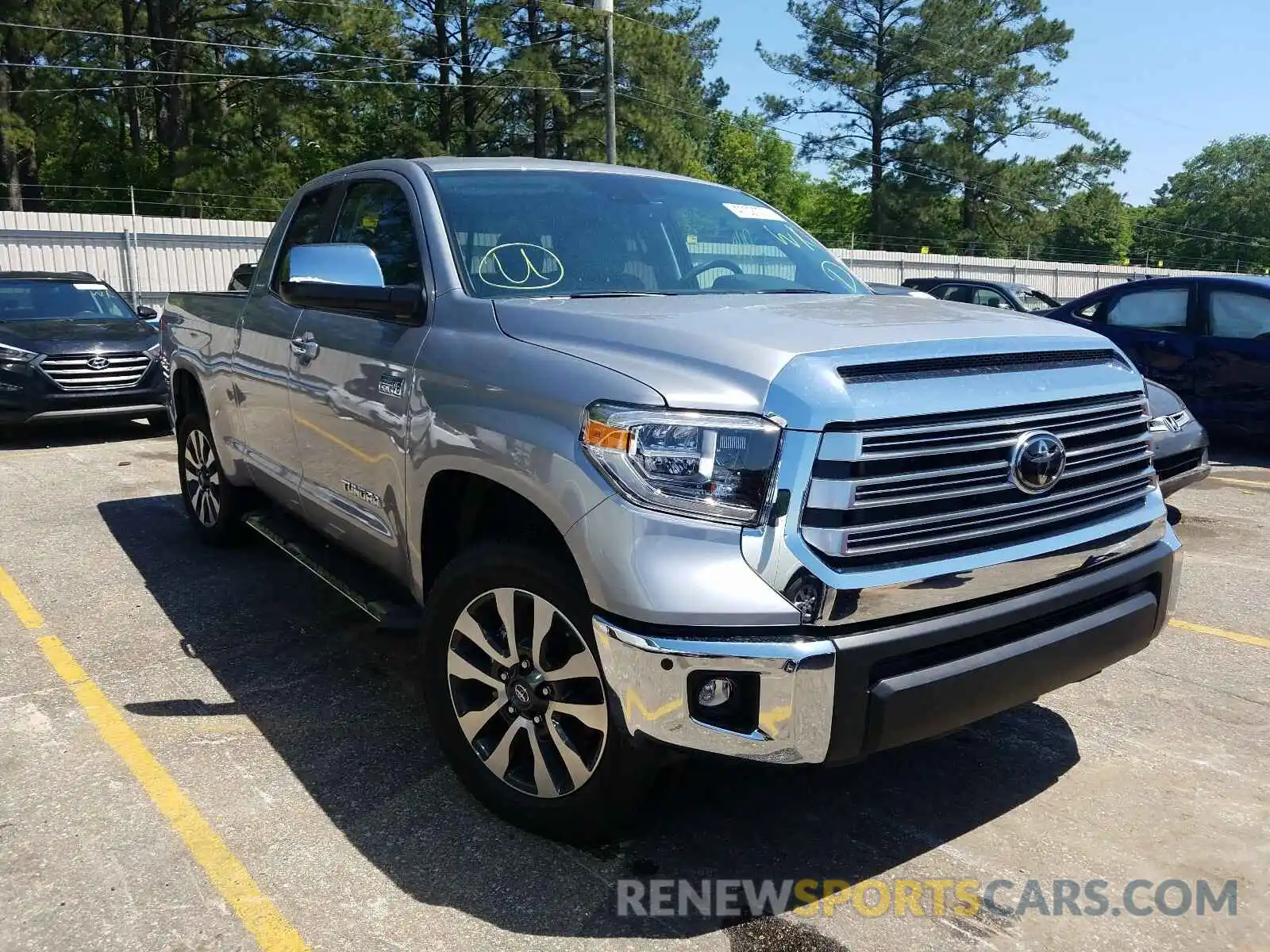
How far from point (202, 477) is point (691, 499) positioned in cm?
432

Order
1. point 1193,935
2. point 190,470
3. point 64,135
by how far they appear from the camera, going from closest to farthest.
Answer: point 1193,935, point 190,470, point 64,135

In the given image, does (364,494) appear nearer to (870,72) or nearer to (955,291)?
(955,291)

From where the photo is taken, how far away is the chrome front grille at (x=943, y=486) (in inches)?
94.3

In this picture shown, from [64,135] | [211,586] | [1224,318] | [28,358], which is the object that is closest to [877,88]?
[64,135]

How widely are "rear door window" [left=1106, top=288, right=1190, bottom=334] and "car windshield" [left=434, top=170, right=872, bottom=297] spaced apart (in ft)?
21.6

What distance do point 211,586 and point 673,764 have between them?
11.5 ft

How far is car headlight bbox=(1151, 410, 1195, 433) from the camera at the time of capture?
20.0 ft

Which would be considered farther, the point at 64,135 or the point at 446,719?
the point at 64,135

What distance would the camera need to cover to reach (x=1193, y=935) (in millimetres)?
2576

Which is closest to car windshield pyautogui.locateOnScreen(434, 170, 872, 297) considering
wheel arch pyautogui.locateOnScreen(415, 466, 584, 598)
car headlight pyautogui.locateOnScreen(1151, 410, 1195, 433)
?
wheel arch pyautogui.locateOnScreen(415, 466, 584, 598)

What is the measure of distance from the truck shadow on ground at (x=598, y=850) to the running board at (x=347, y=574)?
46cm

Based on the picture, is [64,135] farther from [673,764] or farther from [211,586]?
[673,764]

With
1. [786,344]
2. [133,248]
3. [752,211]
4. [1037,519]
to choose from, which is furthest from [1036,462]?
[133,248]

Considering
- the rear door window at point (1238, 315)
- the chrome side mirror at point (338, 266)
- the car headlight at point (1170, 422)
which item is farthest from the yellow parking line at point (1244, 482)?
the chrome side mirror at point (338, 266)
